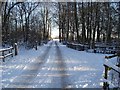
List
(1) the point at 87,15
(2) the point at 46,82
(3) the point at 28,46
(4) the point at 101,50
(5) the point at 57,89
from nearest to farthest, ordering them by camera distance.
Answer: (5) the point at 57,89 → (2) the point at 46,82 → (4) the point at 101,50 → (3) the point at 28,46 → (1) the point at 87,15

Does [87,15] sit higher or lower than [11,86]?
higher

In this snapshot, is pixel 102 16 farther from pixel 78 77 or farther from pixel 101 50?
pixel 78 77

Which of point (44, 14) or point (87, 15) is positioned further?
point (44, 14)

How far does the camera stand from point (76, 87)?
11078 millimetres

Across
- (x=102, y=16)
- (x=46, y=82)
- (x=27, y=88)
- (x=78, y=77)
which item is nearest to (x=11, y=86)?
(x=27, y=88)

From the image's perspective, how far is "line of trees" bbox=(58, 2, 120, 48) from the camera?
46062 mm

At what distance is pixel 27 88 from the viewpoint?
35.4 ft

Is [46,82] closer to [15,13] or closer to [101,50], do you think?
[101,50]

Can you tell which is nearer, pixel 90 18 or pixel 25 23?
pixel 90 18

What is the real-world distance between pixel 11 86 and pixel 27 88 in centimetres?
81

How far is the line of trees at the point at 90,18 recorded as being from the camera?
4606 cm

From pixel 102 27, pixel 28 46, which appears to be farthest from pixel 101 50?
pixel 102 27

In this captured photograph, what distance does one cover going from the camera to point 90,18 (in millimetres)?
51719


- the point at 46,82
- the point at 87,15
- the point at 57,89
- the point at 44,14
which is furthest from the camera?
the point at 44,14
